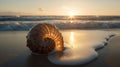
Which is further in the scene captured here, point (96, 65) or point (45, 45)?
point (45, 45)

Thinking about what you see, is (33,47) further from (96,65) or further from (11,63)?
(96,65)

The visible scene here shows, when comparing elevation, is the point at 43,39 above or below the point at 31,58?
above

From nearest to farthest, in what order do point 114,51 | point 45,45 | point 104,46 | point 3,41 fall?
point 45,45 → point 114,51 → point 104,46 → point 3,41

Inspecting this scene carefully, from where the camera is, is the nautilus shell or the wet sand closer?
the wet sand

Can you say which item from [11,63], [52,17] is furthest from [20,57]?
[52,17]

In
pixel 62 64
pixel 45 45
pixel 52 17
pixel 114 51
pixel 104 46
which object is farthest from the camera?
pixel 52 17

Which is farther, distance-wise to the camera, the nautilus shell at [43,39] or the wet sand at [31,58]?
the nautilus shell at [43,39]

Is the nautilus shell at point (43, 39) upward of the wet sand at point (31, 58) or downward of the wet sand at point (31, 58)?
upward

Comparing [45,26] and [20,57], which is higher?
[45,26]
